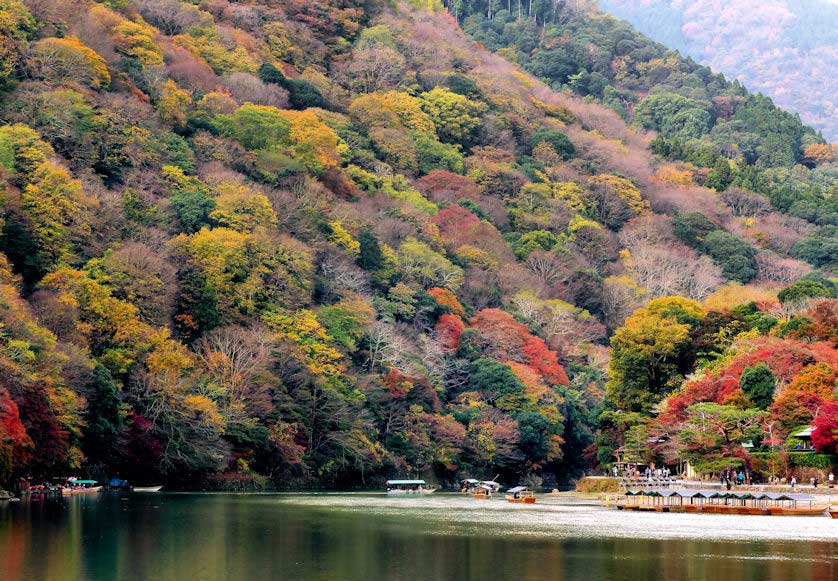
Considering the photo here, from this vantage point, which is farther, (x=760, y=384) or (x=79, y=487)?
(x=760, y=384)

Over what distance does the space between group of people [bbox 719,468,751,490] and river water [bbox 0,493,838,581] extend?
24.2 feet

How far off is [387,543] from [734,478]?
30217 millimetres

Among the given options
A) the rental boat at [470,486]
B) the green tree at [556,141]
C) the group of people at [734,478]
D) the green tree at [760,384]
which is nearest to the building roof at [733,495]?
the group of people at [734,478]

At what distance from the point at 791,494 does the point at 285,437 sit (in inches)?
1246

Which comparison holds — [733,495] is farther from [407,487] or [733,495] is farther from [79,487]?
[79,487]

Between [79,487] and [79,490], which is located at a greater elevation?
[79,487]

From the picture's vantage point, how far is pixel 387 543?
4659cm

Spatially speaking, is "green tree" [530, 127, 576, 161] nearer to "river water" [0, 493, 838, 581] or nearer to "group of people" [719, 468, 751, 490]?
"group of people" [719, 468, 751, 490]

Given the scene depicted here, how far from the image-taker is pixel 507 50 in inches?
7495

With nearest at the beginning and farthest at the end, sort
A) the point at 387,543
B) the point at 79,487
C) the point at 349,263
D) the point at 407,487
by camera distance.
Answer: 1. the point at 387,543
2. the point at 79,487
3. the point at 407,487
4. the point at 349,263

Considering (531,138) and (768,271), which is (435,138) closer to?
(531,138)

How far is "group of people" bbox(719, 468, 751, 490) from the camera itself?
228 feet

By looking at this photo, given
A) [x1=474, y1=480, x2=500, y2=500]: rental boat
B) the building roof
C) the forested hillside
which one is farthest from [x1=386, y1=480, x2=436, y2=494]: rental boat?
the building roof

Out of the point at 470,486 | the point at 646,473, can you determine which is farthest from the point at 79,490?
the point at 646,473
